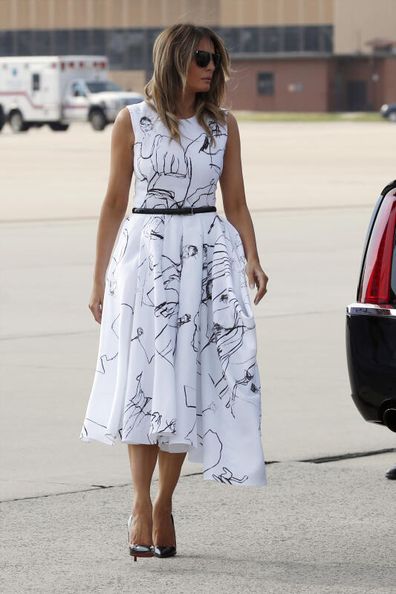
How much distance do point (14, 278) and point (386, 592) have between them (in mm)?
10547

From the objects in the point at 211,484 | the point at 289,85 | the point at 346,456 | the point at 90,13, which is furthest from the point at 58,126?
the point at 211,484

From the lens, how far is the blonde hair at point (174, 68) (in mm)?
5520

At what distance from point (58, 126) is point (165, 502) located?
71481mm

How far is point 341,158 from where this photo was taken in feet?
147

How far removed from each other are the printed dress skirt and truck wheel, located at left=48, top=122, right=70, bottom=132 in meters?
70.4

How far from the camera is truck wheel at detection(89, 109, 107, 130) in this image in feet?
244

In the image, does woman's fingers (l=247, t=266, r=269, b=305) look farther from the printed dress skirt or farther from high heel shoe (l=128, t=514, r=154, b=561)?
high heel shoe (l=128, t=514, r=154, b=561)

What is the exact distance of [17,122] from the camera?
75.8 m

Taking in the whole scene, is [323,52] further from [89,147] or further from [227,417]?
[227,417]

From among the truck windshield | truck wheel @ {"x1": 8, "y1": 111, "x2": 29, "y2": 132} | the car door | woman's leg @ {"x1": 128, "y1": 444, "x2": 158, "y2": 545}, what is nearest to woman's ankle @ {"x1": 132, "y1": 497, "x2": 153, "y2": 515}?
woman's leg @ {"x1": 128, "y1": 444, "x2": 158, "y2": 545}

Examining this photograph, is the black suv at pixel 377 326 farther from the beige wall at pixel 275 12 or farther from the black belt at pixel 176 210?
the beige wall at pixel 275 12

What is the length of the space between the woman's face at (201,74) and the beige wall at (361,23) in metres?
105

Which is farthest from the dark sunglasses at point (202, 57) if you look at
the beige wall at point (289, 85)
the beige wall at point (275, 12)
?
the beige wall at point (275, 12)

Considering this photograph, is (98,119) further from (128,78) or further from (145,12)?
(128,78)
